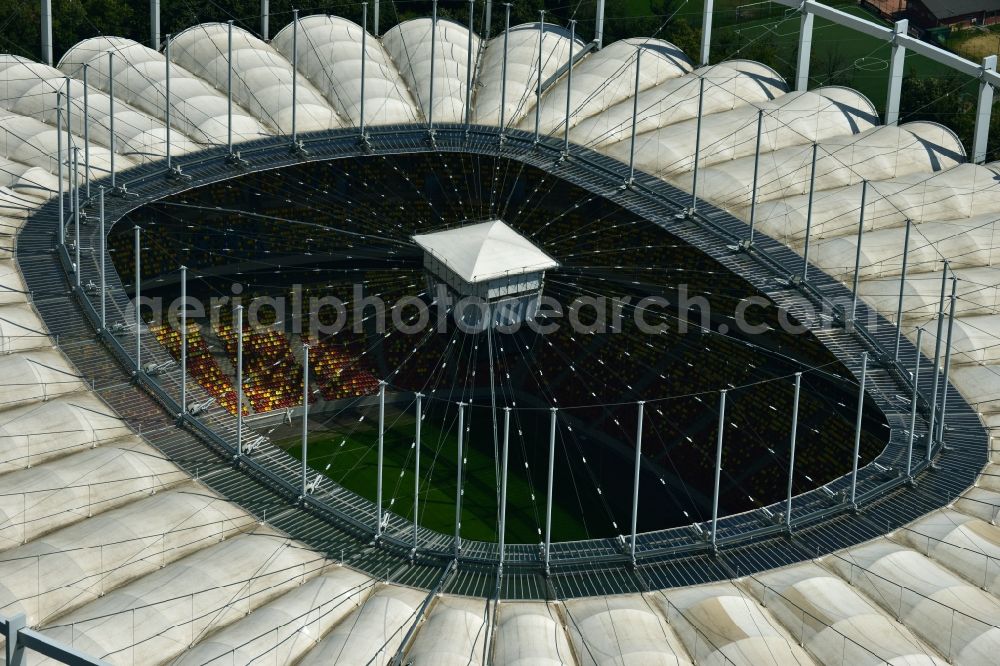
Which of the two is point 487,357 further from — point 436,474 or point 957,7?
point 957,7

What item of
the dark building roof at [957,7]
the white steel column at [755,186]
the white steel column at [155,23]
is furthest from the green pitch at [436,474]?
the dark building roof at [957,7]

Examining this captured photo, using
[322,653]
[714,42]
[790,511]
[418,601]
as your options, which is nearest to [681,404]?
[790,511]

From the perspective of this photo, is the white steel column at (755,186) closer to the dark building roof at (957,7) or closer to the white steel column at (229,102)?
the white steel column at (229,102)

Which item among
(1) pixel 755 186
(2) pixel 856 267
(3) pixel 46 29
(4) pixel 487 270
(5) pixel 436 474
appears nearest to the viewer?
(2) pixel 856 267

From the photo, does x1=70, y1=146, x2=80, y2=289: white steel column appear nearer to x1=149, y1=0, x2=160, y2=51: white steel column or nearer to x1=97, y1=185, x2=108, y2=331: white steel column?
x1=97, y1=185, x2=108, y2=331: white steel column

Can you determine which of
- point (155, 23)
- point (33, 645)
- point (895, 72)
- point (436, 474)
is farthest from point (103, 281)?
point (895, 72)
